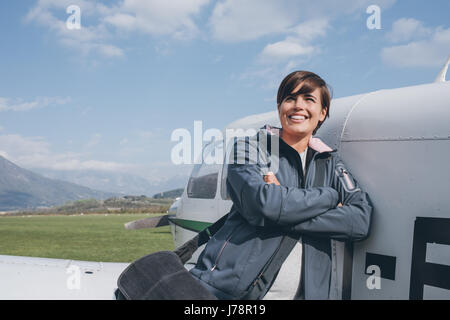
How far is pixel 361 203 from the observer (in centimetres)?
249

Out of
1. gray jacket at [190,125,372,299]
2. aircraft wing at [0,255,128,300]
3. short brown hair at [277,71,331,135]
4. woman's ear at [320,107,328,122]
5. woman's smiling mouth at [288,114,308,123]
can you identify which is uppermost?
short brown hair at [277,71,331,135]

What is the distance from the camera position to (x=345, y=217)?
2.35 m

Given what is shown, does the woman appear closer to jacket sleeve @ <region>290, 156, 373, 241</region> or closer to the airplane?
jacket sleeve @ <region>290, 156, 373, 241</region>

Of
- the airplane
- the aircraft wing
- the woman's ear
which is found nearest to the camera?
the airplane

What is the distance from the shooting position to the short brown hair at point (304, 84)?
8.31 ft

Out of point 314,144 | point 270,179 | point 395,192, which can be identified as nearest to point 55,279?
point 270,179

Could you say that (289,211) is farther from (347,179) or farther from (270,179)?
(347,179)

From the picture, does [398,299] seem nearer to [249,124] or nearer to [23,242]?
[249,124]

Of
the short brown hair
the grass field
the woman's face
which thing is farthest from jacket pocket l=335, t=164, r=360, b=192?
the grass field

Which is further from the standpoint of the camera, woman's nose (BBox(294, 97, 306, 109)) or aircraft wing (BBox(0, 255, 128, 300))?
aircraft wing (BBox(0, 255, 128, 300))

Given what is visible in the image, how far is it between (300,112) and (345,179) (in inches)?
21.2

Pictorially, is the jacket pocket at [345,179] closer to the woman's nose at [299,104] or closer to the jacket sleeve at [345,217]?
the jacket sleeve at [345,217]

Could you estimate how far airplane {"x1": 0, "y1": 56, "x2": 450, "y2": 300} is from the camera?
237 cm
